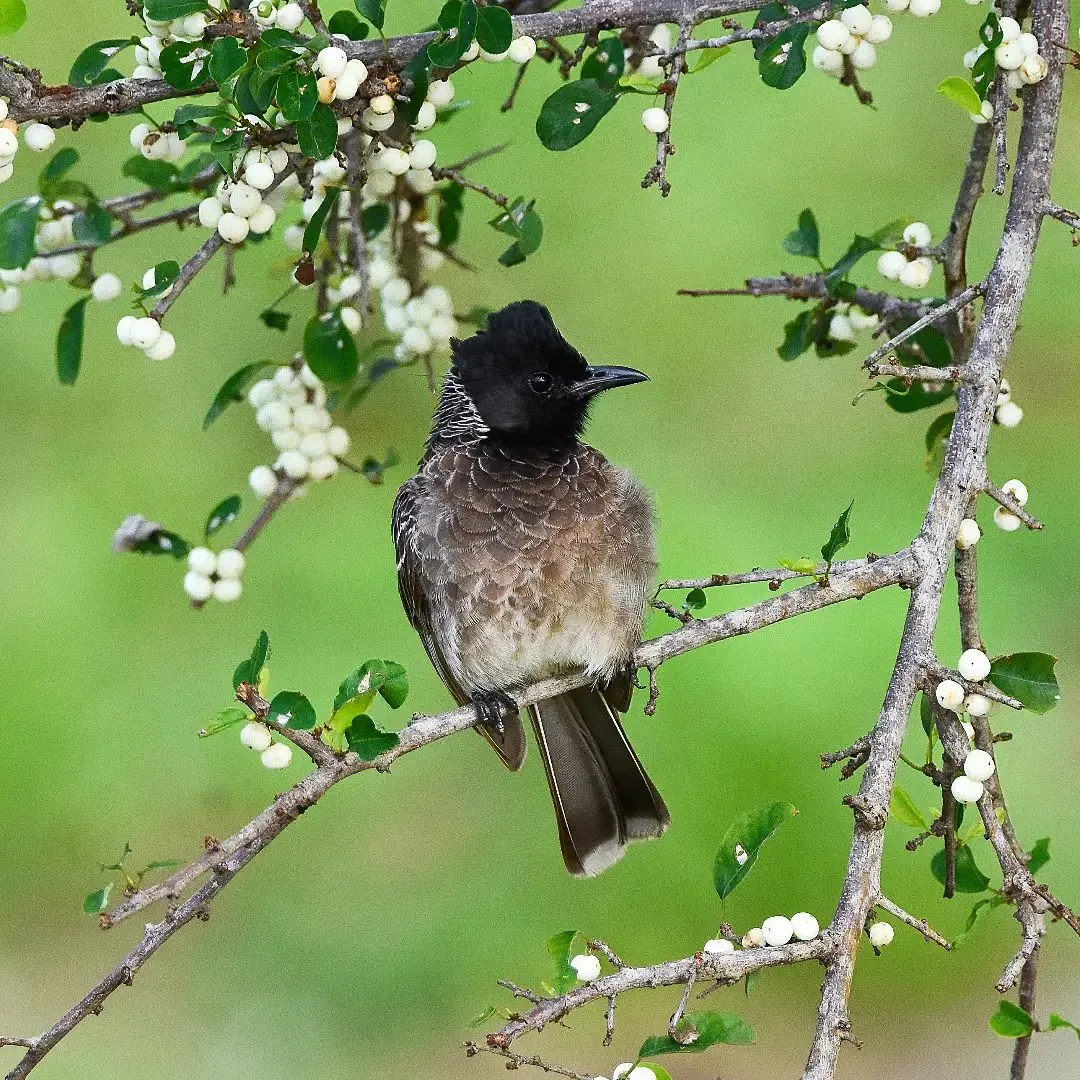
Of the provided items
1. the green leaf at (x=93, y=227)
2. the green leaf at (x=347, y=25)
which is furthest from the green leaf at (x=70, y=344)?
the green leaf at (x=347, y=25)

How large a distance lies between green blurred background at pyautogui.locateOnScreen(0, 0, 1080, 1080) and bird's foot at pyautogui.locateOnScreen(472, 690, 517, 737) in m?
0.88

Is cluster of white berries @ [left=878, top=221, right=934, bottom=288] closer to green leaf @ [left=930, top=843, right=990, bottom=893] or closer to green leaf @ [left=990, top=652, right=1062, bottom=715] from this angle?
green leaf @ [left=990, top=652, right=1062, bottom=715]

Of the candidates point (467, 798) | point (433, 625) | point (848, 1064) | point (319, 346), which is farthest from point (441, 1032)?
point (319, 346)

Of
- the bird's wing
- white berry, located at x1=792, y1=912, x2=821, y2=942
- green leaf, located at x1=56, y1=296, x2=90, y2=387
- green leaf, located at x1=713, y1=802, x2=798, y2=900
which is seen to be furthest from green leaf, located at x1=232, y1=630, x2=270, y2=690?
the bird's wing

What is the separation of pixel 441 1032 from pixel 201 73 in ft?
11.0

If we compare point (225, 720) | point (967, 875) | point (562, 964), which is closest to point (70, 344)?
point (225, 720)

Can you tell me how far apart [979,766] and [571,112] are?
129 centimetres

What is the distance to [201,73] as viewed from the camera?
2.20 m

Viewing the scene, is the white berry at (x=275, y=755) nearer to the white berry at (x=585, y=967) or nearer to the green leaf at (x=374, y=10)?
the white berry at (x=585, y=967)

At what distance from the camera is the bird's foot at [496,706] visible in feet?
10.7

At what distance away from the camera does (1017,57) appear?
2320 millimetres

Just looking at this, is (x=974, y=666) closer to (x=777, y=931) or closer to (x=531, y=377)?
(x=777, y=931)

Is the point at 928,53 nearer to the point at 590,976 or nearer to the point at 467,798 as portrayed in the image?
the point at 467,798

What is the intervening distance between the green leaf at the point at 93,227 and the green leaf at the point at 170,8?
626 millimetres
